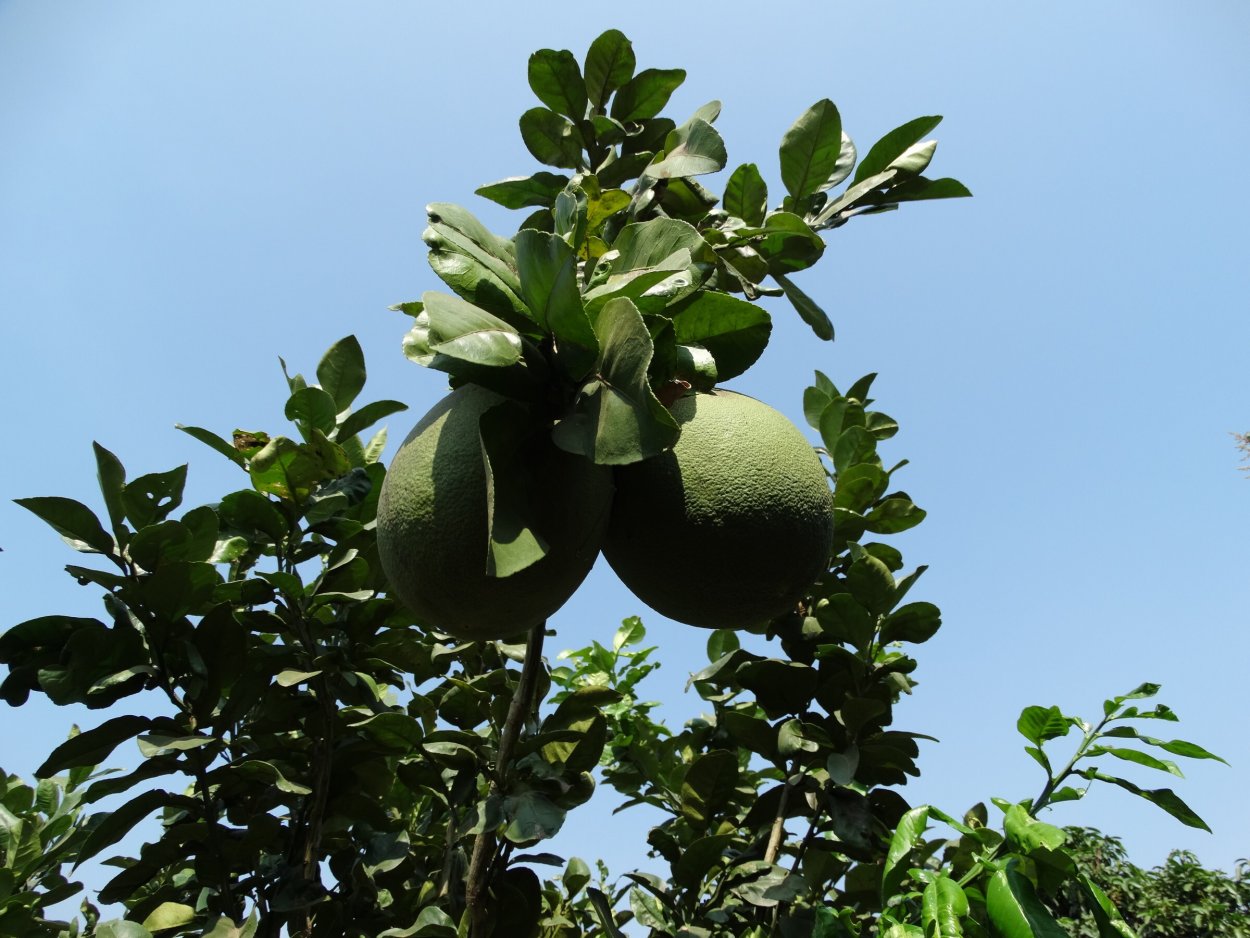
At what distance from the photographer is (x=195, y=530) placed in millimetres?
1784

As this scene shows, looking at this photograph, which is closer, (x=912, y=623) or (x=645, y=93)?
(x=645, y=93)

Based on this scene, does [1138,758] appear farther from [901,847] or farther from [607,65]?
[607,65]

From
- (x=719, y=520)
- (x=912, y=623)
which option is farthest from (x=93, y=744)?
(x=912, y=623)

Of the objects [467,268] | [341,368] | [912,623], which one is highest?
[341,368]

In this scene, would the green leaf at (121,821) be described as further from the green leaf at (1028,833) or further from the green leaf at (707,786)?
the green leaf at (1028,833)

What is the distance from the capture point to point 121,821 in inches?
67.4

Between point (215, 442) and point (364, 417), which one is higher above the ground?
point (364, 417)

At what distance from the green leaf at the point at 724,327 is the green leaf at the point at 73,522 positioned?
3.85 feet

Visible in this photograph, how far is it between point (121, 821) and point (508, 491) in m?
1.14

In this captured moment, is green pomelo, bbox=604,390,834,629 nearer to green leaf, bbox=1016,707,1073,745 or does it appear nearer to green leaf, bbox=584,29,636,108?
green leaf, bbox=1016,707,1073,745

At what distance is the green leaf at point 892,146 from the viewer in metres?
1.85

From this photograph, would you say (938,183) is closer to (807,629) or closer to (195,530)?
(807,629)

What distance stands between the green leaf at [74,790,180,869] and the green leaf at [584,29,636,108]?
1.62 m

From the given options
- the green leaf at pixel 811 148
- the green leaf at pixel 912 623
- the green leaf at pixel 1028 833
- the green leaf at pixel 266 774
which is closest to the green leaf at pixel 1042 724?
the green leaf at pixel 1028 833
